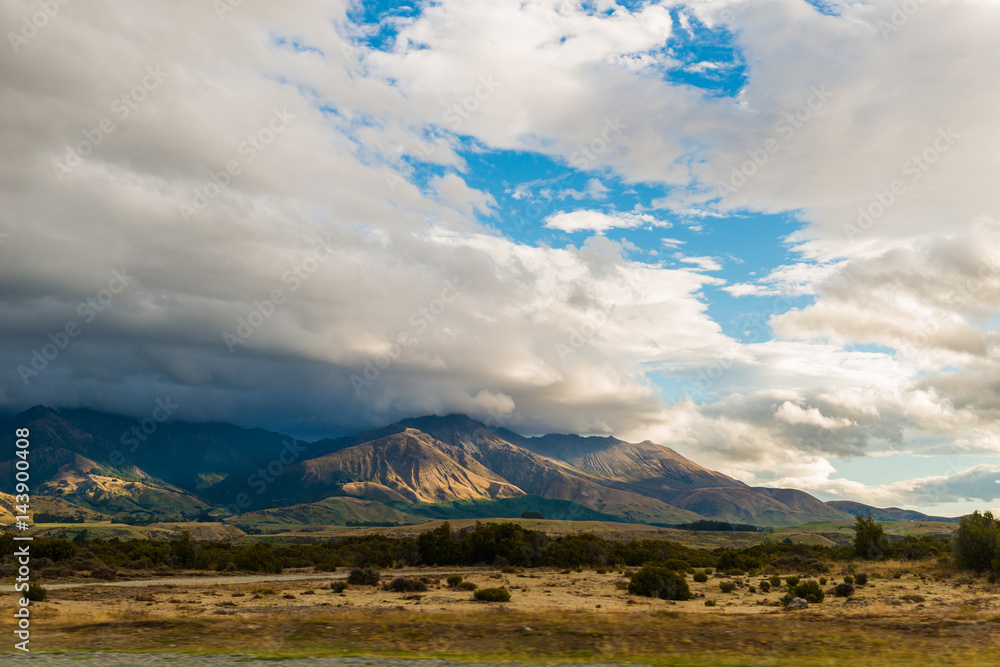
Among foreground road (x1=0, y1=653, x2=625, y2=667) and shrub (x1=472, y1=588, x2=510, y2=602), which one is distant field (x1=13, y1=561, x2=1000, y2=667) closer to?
foreground road (x1=0, y1=653, x2=625, y2=667)

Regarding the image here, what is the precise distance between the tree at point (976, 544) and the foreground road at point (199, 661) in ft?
155

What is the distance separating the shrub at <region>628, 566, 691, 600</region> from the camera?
1574 inches

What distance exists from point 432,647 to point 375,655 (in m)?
1.96

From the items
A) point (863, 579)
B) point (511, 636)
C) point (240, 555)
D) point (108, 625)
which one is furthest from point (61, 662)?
point (240, 555)

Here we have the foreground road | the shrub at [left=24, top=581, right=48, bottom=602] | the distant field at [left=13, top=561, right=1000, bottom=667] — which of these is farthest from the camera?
the shrub at [left=24, top=581, right=48, bottom=602]

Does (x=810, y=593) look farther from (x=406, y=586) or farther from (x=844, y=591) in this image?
(x=406, y=586)

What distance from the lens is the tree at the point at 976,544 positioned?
1871 inches

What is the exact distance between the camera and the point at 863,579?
1725 inches

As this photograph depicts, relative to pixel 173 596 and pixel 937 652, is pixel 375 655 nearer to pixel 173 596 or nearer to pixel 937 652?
pixel 937 652

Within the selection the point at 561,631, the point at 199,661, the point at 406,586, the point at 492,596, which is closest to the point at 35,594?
the point at 406,586

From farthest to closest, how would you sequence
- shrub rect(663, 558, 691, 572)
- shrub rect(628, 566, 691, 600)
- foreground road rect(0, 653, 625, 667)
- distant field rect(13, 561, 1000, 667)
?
shrub rect(663, 558, 691, 572) < shrub rect(628, 566, 691, 600) < distant field rect(13, 561, 1000, 667) < foreground road rect(0, 653, 625, 667)

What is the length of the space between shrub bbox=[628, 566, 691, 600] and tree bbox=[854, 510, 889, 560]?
1655 inches

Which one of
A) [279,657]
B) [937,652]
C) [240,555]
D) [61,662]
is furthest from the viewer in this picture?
[240,555]

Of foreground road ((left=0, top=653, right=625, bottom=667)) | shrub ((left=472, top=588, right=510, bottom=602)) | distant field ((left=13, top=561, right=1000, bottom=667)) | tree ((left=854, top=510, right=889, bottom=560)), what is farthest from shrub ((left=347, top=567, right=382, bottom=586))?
tree ((left=854, top=510, right=889, bottom=560))
